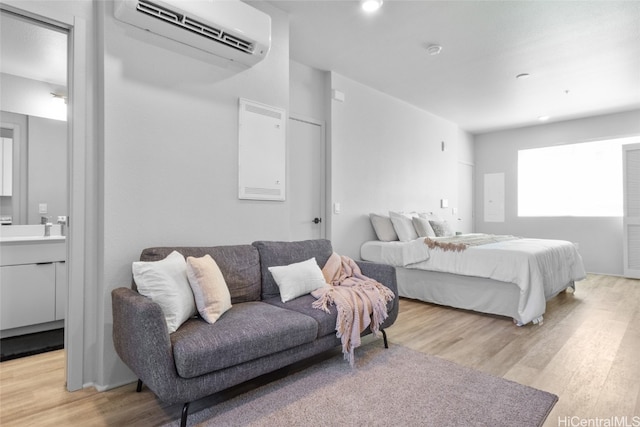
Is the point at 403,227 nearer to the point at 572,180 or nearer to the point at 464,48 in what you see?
the point at 464,48

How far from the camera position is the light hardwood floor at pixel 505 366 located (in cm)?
187

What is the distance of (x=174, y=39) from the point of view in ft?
8.14

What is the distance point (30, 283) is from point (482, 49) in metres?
4.90

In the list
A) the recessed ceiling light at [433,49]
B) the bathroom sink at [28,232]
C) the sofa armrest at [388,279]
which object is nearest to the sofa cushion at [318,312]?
the sofa armrest at [388,279]

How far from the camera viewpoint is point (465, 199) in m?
7.44

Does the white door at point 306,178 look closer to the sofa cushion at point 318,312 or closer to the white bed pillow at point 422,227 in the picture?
the white bed pillow at point 422,227

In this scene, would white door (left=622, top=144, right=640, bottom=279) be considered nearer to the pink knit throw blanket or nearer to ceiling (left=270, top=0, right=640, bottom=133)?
ceiling (left=270, top=0, right=640, bottom=133)

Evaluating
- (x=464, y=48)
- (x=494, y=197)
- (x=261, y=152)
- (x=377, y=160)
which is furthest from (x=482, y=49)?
(x=494, y=197)

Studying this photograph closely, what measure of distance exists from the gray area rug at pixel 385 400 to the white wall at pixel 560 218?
5335mm

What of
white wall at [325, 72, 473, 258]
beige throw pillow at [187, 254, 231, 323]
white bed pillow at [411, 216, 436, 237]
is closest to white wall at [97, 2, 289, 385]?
beige throw pillow at [187, 254, 231, 323]

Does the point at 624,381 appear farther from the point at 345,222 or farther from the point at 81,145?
the point at 81,145

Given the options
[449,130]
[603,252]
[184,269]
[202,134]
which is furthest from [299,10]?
[603,252]

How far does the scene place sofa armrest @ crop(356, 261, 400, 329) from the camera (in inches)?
108

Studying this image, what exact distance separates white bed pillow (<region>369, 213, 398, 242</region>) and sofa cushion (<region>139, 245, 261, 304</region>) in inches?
96.2
